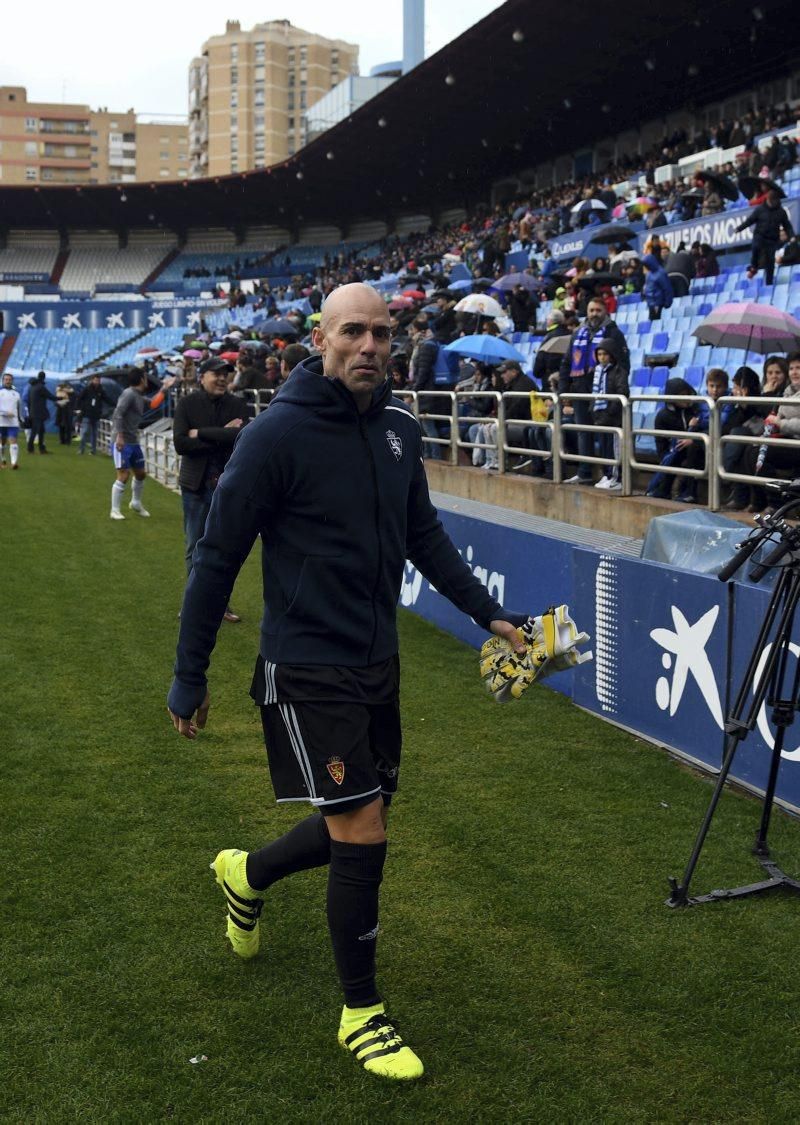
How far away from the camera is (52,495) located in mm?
18250

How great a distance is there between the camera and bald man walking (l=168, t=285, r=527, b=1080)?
3.05 m

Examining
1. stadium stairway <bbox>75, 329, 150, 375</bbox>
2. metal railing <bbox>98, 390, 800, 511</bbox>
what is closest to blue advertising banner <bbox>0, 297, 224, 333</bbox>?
stadium stairway <bbox>75, 329, 150, 375</bbox>

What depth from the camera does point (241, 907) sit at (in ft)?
11.9

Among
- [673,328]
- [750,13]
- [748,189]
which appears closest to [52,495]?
[673,328]

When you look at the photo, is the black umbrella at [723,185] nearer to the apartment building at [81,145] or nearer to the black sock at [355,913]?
the black sock at [355,913]

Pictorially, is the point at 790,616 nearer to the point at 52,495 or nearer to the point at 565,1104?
the point at 565,1104

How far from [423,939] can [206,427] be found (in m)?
5.19

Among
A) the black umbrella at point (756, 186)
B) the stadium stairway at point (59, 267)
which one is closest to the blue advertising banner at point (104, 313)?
the stadium stairway at point (59, 267)

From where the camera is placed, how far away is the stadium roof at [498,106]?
3092 centimetres

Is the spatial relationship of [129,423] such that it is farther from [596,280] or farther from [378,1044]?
[378,1044]

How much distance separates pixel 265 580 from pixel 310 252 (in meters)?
61.6

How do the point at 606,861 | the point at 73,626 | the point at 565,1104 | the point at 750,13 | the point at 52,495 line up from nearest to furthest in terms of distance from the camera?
the point at 565,1104, the point at 606,861, the point at 73,626, the point at 52,495, the point at 750,13

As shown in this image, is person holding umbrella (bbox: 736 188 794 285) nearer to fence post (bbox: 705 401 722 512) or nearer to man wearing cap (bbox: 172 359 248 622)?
fence post (bbox: 705 401 722 512)

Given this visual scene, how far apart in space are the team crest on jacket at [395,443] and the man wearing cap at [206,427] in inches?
200
